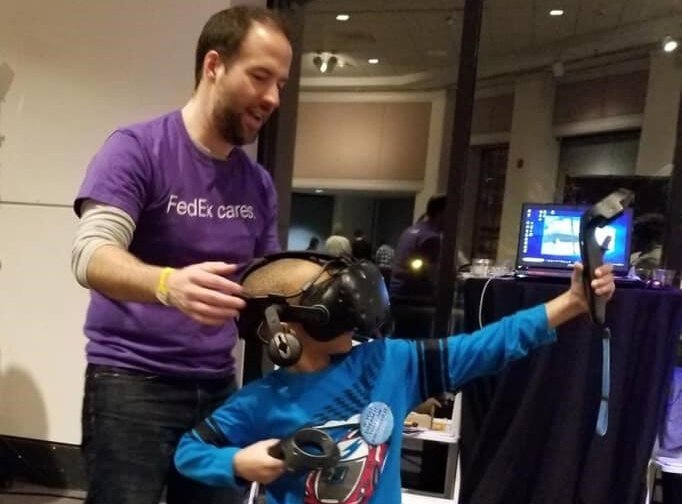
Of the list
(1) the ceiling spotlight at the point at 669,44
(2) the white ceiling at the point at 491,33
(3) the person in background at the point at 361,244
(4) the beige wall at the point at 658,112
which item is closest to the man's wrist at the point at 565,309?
(4) the beige wall at the point at 658,112

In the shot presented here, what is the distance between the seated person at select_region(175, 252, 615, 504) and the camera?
107 cm

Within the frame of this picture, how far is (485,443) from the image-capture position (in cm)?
235

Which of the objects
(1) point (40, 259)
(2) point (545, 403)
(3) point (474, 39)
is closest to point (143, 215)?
(2) point (545, 403)

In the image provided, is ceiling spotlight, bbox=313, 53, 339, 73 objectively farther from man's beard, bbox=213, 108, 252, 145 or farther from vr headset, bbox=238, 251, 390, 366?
vr headset, bbox=238, 251, 390, 366

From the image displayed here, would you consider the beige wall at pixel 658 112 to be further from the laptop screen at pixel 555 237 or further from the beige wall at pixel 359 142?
the beige wall at pixel 359 142

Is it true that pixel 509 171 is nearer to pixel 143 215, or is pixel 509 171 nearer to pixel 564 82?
pixel 564 82

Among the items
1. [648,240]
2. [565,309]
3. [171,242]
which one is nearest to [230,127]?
[171,242]

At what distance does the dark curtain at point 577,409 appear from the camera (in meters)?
2.17

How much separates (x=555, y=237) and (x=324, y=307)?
1.64m

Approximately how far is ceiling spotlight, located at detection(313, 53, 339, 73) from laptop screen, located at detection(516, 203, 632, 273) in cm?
368

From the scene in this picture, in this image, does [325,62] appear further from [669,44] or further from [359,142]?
[669,44]

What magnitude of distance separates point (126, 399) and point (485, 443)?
59.5 inches

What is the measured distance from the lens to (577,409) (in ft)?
7.27

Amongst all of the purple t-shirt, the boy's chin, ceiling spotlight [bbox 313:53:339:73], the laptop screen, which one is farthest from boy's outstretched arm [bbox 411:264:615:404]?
ceiling spotlight [bbox 313:53:339:73]
